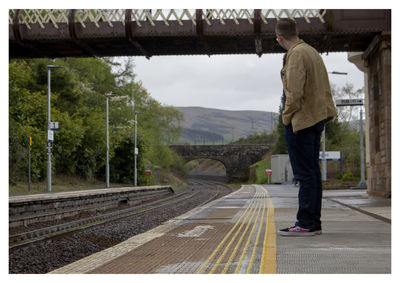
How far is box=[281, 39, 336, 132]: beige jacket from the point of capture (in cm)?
437

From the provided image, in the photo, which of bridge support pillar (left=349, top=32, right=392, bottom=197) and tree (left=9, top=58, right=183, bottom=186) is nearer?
bridge support pillar (left=349, top=32, right=392, bottom=197)

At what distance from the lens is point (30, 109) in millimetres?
32938

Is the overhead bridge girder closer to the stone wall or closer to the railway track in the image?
the stone wall

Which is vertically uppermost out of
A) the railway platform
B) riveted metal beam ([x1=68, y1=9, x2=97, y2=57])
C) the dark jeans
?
riveted metal beam ([x1=68, y1=9, x2=97, y2=57])

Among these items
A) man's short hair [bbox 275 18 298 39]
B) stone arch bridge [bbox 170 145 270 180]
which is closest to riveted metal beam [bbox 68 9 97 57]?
man's short hair [bbox 275 18 298 39]

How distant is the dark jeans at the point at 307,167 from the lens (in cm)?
448

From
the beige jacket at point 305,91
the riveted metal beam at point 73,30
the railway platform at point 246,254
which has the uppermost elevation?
the riveted metal beam at point 73,30

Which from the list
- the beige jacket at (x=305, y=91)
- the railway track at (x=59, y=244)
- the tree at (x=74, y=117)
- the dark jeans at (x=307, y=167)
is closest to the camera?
the beige jacket at (x=305, y=91)

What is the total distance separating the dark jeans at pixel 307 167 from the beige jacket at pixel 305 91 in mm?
87

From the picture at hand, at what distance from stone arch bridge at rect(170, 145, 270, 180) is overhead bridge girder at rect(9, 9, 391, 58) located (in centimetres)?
7092

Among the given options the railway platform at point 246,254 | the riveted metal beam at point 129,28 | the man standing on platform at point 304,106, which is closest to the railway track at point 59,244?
the railway platform at point 246,254

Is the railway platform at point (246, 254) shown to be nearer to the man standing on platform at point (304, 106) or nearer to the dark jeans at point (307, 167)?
the dark jeans at point (307, 167)
